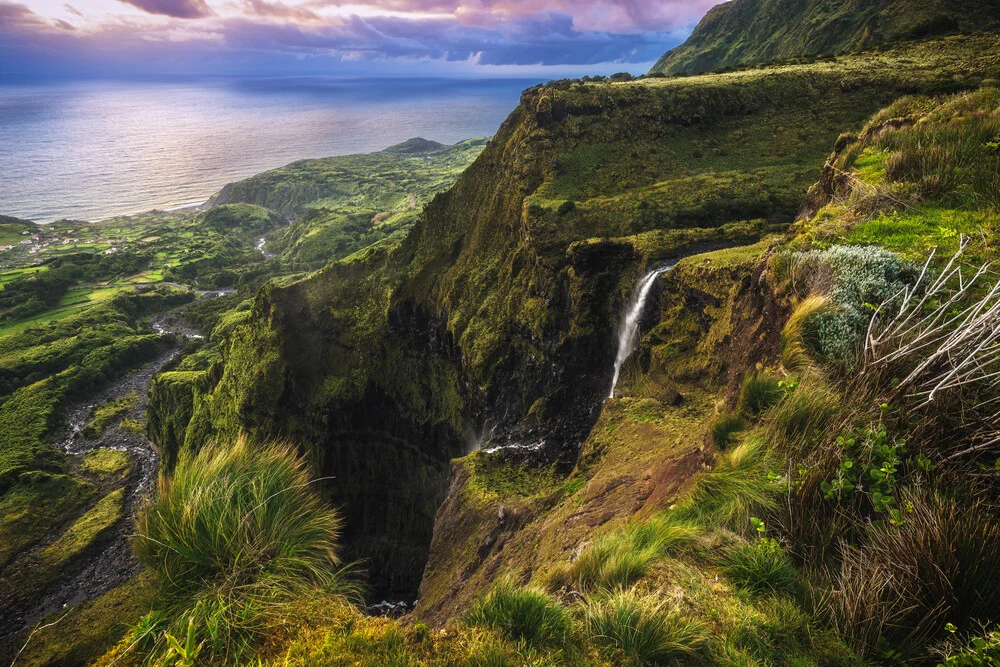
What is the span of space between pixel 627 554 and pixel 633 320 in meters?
16.4

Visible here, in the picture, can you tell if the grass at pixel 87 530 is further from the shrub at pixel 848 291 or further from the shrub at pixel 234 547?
the shrub at pixel 848 291

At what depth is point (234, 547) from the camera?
411 centimetres

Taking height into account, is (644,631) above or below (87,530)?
above

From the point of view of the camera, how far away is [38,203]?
16062cm

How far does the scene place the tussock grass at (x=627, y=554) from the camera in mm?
4527

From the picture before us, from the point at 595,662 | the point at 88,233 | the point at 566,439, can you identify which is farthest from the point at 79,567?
the point at 88,233

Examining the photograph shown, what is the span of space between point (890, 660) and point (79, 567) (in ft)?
178

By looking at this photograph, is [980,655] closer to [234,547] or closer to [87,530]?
[234,547]

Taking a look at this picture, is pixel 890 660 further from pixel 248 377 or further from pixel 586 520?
pixel 248 377

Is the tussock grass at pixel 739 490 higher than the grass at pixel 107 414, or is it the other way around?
the tussock grass at pixel 739 490

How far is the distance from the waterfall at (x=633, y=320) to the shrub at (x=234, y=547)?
1578 cm

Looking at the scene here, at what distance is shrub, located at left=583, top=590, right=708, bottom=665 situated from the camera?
3.55 m

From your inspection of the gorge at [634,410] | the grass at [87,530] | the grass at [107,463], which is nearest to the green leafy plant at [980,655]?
the gorge at [634,410]

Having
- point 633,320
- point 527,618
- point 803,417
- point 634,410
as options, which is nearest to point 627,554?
point 527,618
